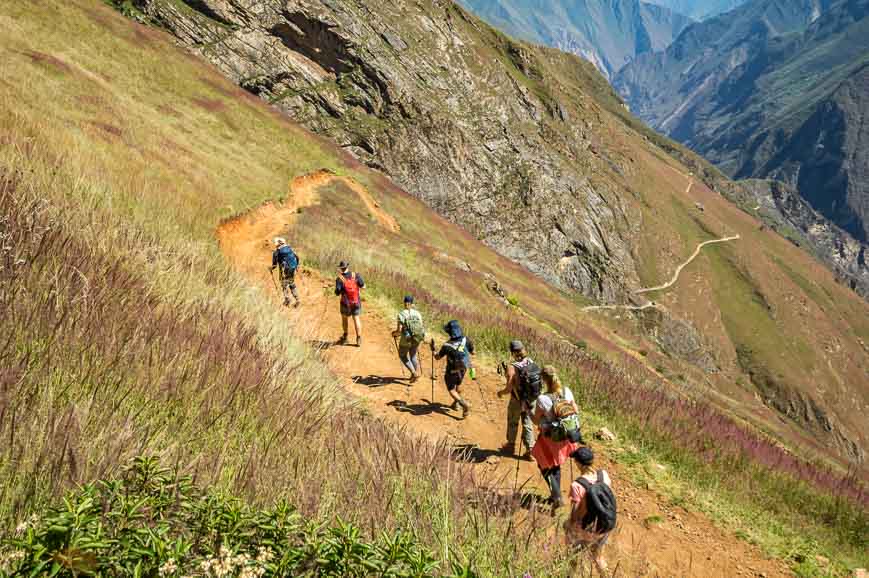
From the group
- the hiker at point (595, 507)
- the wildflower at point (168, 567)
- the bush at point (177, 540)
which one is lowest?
the hiker at point (595, 507)

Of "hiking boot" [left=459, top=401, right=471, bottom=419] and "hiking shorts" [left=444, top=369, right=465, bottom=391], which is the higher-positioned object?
"hiking shorts" [left=444, top=369, right=465, bottom=391]

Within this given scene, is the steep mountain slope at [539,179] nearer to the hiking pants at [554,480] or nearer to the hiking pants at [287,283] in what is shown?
the hiking pants at [287,283]

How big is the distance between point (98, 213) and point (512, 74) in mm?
102489

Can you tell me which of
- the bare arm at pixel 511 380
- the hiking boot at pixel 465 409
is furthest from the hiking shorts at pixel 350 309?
the bare arm at pixel 511 380

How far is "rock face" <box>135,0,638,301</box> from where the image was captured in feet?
205

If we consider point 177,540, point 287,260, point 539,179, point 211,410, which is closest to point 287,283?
point 287,260

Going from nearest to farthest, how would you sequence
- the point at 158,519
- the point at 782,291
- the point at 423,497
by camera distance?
the point at 158,519 < the point at 423,497 < the point at 782,291

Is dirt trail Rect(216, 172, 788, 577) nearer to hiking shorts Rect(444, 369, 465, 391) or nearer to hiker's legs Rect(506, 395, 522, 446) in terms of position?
hiker's legs Rect(506, 395, 522, 446)

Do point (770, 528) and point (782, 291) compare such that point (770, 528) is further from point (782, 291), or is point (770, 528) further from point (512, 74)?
point (782, 291)

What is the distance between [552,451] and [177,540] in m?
5.70

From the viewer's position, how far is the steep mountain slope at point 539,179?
63.5 m

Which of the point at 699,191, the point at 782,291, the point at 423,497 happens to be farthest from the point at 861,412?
the point at 423,497

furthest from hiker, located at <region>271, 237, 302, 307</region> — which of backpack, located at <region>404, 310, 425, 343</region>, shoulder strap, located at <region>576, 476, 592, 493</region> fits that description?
shoulder strap, located at <region>576, 476, 592, 493</region>

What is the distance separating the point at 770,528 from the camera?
7.71 metres
